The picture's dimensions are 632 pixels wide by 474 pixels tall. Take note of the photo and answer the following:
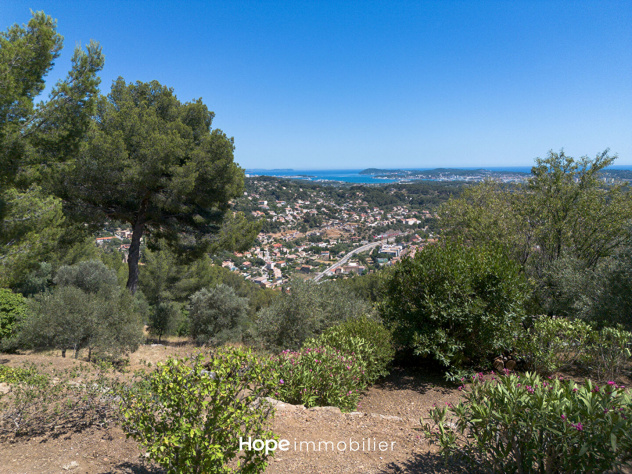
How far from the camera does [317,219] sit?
90750 mm

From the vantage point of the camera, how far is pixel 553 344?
252 inches

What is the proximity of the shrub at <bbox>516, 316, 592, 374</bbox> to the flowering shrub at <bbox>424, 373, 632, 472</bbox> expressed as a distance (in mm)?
4069

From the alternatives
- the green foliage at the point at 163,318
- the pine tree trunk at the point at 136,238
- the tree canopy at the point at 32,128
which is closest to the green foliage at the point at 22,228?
the tree canopy at the point at 32,128

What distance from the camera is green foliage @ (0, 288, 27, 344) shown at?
7.90m

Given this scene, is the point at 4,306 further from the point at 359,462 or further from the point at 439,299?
the point at 439,299

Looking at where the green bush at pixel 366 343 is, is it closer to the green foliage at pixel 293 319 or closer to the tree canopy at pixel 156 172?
the green foliage at pixel 293 319

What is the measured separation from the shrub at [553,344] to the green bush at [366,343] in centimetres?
256

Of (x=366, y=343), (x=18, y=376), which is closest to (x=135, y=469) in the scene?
(x=18, y=376)

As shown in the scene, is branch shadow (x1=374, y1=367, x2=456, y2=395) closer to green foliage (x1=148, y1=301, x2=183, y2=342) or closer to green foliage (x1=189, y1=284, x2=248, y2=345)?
green foliage (x1=189, y1=284, x2=248, y2=345)

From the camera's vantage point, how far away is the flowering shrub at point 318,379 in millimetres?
5035

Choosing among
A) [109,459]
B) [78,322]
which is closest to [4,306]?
[78,322]

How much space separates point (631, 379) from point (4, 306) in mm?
13201

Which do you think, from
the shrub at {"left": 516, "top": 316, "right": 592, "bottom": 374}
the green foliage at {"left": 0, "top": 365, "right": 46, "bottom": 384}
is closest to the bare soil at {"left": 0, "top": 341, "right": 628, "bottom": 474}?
the green foliage at {"left": 0, "top": 365, "right": 46, "bottom": 384}

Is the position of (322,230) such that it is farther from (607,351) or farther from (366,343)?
(607,351)
